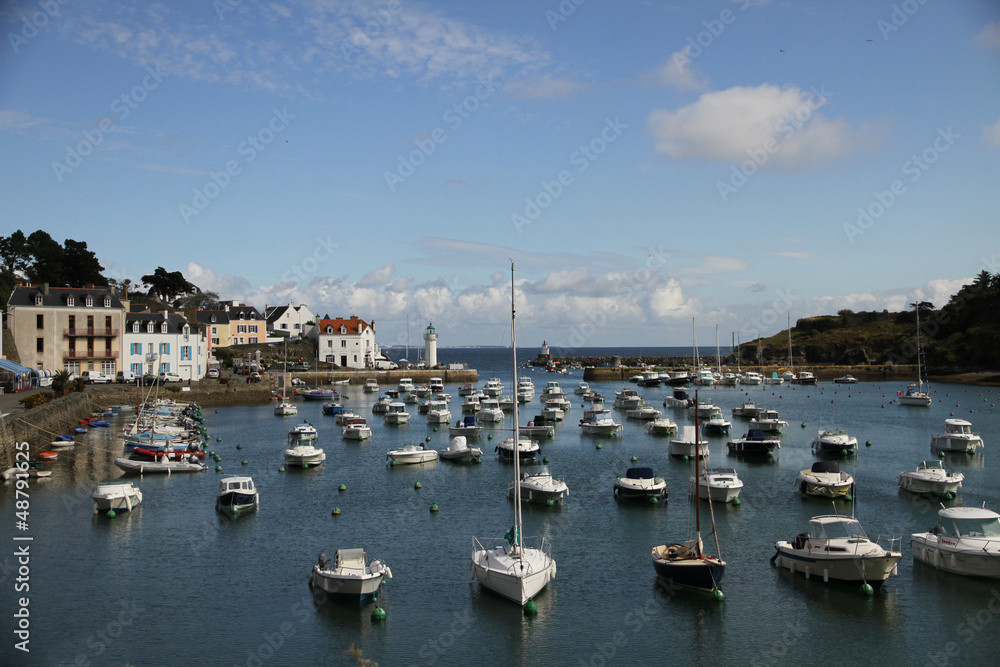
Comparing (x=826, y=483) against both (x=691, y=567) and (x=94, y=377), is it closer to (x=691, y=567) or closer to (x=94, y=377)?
(x=691, y=567)

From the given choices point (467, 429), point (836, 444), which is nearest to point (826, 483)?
point (836, 444)

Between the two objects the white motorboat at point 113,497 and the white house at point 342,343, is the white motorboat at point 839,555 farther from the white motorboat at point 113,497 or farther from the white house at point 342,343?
the white house at point 342,343

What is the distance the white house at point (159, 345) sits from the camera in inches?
3861

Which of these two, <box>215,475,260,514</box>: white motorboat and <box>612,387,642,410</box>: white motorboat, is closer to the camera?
<box>215,475,260,514</box>: white motorboat

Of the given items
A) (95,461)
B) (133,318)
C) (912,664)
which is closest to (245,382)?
(133,318)

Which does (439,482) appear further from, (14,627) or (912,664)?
(912,664)

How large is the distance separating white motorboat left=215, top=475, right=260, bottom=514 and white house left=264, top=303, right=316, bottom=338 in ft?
399

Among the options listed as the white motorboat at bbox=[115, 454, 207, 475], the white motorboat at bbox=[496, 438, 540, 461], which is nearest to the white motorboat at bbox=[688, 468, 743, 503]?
the white motorboat at bbox=[496, 438, 540, 461]

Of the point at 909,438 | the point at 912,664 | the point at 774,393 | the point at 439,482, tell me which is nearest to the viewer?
the point at 912,664

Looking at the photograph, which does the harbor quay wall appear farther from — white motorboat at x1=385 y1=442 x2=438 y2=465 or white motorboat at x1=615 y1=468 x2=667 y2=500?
white motorboat at x1=615 y1=468 x2=667 y2=500

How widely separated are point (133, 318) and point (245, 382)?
682 inches

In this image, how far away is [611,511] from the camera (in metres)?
40.3

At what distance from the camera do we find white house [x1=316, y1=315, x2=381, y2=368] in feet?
482

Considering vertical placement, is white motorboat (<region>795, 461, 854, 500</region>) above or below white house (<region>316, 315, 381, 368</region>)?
below
